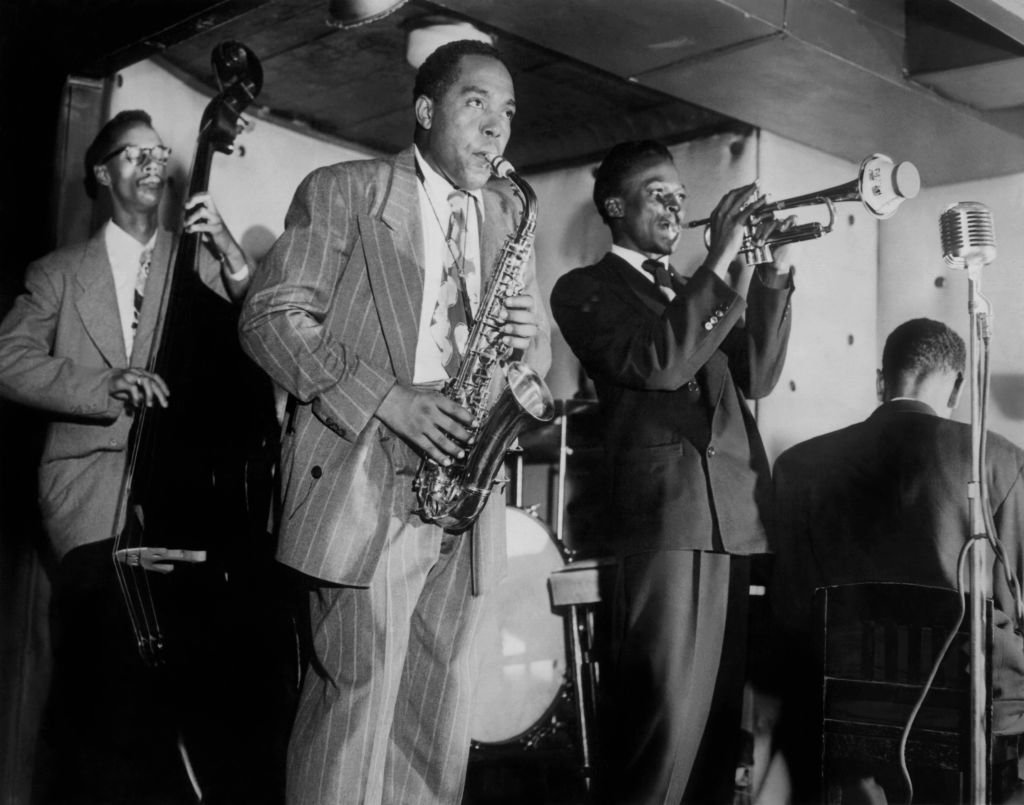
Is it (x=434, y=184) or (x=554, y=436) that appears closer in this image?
(x=434, y=184)

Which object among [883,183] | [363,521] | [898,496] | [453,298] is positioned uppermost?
[883,183]

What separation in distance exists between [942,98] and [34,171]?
2671mm

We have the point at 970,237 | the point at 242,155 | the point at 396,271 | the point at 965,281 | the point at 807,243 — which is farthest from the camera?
the point at 242,155

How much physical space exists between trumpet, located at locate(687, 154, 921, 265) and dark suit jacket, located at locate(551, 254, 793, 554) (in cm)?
10

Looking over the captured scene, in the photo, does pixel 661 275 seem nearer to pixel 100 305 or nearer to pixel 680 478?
pixel 680 478

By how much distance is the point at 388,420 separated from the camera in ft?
6.29

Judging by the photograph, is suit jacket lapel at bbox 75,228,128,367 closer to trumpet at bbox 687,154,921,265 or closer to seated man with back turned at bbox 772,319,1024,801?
trumpet at bbox 687,154,921,265

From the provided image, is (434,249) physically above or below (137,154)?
below

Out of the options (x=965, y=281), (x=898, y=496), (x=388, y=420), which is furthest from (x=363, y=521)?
(x=965, y=281)

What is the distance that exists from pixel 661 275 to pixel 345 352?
3.78 ft

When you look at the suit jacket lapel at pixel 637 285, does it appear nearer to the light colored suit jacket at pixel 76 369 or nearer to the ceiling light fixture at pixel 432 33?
the ceiling light fixture at pixel 432 33

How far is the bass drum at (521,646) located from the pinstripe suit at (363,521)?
44.4 inches

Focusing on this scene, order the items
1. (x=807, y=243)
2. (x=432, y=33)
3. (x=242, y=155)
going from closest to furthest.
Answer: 1. (x=432, y=33)
2. (x=807, y=243)
3. (x=242, y=155)

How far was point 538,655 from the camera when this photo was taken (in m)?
3.25
